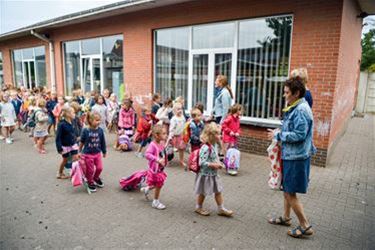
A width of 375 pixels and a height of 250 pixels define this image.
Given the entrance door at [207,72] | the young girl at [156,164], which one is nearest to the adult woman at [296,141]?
the young girl at [156,164]

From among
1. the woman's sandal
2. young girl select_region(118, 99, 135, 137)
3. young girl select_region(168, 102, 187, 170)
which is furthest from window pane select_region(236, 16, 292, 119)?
the woman's sandal

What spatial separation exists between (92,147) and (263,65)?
455cm

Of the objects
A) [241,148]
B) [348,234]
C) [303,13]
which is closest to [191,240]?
[348,234]

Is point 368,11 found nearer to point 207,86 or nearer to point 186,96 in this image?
point 207,86

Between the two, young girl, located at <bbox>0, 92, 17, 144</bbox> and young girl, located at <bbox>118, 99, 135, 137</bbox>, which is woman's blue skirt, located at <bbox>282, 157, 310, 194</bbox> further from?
young girl, located at <bbox>0, 92, 17, 144</bbox>

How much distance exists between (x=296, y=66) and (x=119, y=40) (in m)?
6.61

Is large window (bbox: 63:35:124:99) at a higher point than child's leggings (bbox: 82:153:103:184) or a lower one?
higher

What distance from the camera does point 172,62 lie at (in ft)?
29.0

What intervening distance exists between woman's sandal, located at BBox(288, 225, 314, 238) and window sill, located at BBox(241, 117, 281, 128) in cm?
357

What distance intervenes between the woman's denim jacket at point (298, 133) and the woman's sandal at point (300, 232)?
89 cm

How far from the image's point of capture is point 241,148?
23.3 feet

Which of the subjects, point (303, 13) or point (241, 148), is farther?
point (241, 148)

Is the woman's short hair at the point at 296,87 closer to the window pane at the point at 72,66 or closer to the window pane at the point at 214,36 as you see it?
the window pane at the point at 214,36

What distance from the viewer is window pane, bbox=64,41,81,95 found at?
12.3 m
